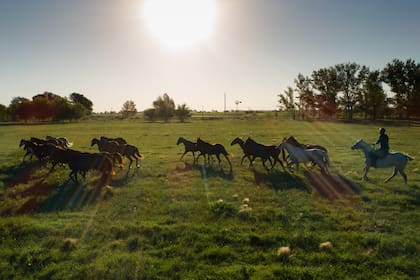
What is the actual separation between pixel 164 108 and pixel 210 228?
98185mm

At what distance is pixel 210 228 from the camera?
8953 millimetres

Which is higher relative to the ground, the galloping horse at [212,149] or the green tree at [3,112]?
the green tree at [3,112]

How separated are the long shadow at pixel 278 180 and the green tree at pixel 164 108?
88.6 m

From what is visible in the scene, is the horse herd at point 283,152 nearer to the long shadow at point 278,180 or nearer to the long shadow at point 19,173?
the long shadow at point 278,180

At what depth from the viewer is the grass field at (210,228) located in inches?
270

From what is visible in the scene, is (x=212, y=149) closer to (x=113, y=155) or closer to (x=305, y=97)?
(x=113, y=155)

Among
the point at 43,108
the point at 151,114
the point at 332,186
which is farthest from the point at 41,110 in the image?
the point at 332,186

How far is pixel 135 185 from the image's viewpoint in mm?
14094

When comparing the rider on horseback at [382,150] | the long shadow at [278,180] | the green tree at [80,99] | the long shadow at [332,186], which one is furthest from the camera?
the green tree at [80,99]

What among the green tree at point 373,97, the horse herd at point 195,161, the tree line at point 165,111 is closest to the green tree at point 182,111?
the tree line at point 165,111

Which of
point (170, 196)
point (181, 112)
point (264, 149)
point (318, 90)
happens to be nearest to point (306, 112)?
point (318, 90)

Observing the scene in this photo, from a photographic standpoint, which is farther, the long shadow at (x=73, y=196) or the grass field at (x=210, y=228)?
the long shadow at (x=73, y=196)

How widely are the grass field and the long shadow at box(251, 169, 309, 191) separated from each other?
48 millimetres

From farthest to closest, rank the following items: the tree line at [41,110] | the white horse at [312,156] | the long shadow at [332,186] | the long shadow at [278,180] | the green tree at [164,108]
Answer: the green tree at [164,108] < the tree line at [41,110] < the white horse at [312,156] < the long shadow at [278,180] < the long shadow at [332,186]
